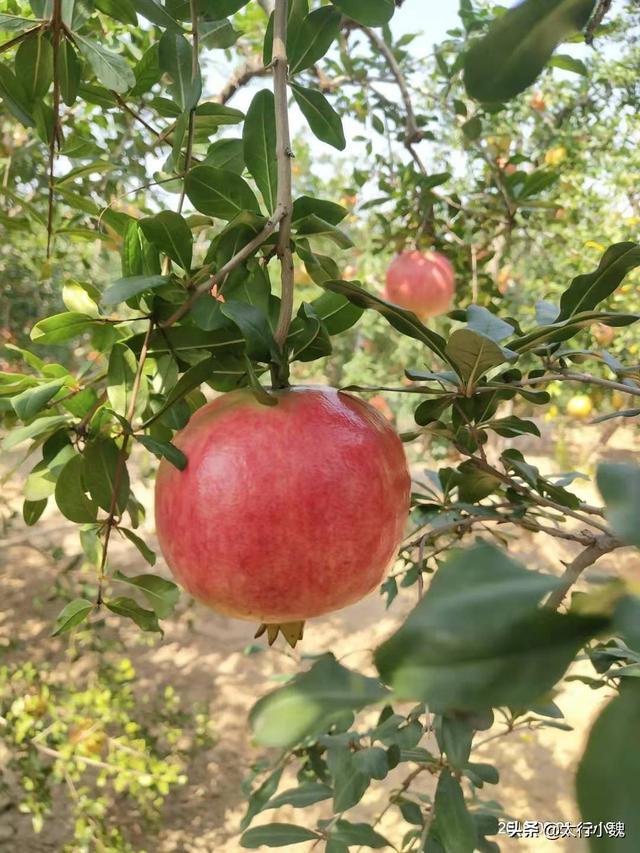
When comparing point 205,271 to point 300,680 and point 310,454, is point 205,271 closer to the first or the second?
point 310,454

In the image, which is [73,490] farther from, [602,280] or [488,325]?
[602,280]

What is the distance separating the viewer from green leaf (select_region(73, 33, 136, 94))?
0.60 meters

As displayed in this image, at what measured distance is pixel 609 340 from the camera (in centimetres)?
258

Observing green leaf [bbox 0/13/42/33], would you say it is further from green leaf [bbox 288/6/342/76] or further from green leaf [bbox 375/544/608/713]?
green leaf [bbox 375/544/608/713]

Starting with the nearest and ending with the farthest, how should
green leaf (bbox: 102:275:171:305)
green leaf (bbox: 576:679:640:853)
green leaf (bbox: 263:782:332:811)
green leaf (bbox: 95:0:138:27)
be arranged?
green leaf (bbox: 576:679:640:853)
green leaf (bbox: 102:275:171:305)
green leaf (bbox: 95:0:138:27)
green leaf (bbox: 263:782:332:811)

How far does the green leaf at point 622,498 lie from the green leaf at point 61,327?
45 centimetres

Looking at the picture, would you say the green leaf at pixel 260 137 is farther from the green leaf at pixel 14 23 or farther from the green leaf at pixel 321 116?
the green leaf at pixel 14 23

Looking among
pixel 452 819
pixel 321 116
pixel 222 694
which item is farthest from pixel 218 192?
pixel 222 694

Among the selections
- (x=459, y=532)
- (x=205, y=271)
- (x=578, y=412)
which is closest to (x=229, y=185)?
(x=205, y=271)

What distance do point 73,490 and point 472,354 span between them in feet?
1.12

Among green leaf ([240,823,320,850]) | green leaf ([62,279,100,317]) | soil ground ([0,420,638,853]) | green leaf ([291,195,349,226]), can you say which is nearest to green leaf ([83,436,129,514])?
green leaf ([62,279,100,317])

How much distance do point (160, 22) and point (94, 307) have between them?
0.23 metres

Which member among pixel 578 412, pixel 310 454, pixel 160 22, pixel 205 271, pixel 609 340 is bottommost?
pixel 578 412

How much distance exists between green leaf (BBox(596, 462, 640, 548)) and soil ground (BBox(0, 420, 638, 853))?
1.58 metres
